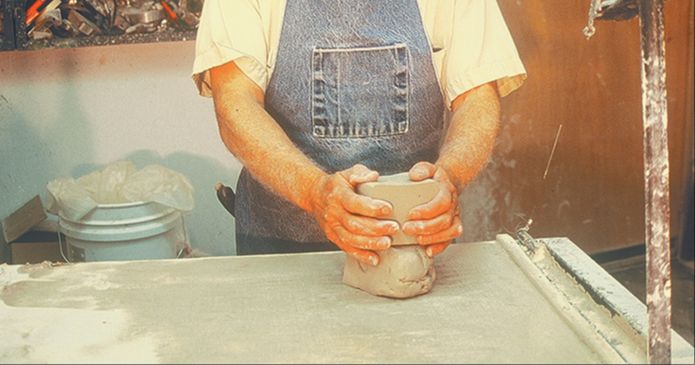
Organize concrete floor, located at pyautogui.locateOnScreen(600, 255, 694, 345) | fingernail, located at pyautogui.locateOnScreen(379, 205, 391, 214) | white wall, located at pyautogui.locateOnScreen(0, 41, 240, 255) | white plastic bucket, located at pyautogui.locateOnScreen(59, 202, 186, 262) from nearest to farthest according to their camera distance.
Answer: fingernail, located at pyautogui.locateOnScreen(379, 205, 391, 214)
white plastic bucket, located at pyautogui.locateOnScreen(59, 202, 186, 262)
white wall, located at pyautogui.locateOnScreen(0, 41, 240, 255)
concrete floor, located at pyautogui.locateOnScreen(600, 255, 694, 345)

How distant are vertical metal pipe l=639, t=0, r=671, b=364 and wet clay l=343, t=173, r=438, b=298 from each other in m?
0.46

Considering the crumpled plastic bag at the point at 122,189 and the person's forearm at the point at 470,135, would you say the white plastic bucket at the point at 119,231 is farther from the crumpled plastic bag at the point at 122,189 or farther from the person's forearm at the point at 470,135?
the person's forearm at the point at 470,135

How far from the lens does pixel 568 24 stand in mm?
4020

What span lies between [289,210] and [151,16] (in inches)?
56.1

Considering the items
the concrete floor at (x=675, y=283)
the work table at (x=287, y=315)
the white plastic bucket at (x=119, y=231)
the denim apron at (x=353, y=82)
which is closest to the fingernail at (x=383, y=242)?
the work table at (x=287, y=315)

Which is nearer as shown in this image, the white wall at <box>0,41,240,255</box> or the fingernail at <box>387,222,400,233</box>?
the fingernail at <box>387,222,400,233</box>

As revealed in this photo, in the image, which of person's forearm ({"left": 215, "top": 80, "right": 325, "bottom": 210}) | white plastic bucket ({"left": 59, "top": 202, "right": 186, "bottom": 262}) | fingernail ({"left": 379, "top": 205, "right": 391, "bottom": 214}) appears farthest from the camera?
white plastic bucket ({"left": 59, "top": 202, "right": 186, "bottom": 262})

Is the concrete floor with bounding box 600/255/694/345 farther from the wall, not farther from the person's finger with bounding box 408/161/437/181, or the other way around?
the person's finger with bounding box 408/161/437/181

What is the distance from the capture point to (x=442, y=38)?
90.9 inches

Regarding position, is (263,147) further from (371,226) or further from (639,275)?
(639,275)

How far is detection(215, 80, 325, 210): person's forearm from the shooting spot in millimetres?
1918

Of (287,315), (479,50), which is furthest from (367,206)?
(479,50)

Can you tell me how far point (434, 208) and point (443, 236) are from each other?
73 mm

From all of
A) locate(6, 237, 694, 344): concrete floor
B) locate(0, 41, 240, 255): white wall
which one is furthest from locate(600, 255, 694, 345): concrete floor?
locate(0, 41, 240, 255): white wall
